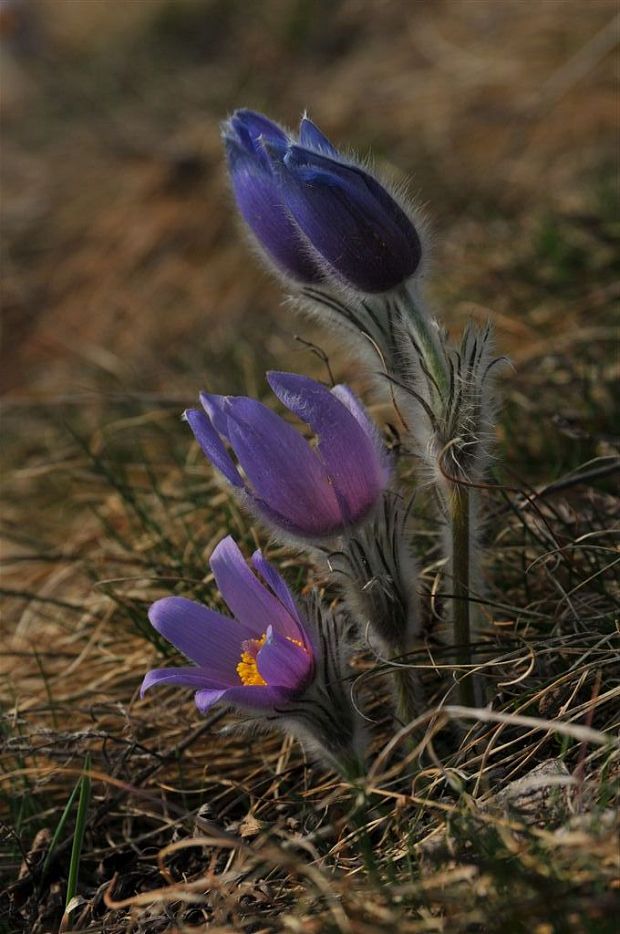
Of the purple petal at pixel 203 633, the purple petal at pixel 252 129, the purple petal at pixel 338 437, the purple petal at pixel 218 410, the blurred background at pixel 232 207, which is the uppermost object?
the blurred background at pixel 232 207

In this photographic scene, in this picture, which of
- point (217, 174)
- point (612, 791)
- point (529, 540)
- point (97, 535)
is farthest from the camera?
point (217, 174)

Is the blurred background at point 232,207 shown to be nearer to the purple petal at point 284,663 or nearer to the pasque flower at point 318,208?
the pasque flower at point 318,208

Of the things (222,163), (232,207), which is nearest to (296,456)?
(232,207)

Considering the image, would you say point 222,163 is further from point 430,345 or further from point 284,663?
point 284,663

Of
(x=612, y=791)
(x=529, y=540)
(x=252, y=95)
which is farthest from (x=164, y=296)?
(x=612, y=791)

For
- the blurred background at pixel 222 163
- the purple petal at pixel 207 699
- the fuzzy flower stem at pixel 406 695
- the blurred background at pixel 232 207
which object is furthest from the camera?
the blurred background at pixel 222 163

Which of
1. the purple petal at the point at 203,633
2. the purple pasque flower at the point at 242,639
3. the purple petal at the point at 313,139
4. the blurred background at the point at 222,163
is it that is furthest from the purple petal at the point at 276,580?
the blurred background at the point at 222,163

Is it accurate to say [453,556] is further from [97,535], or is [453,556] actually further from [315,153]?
[97,535]
